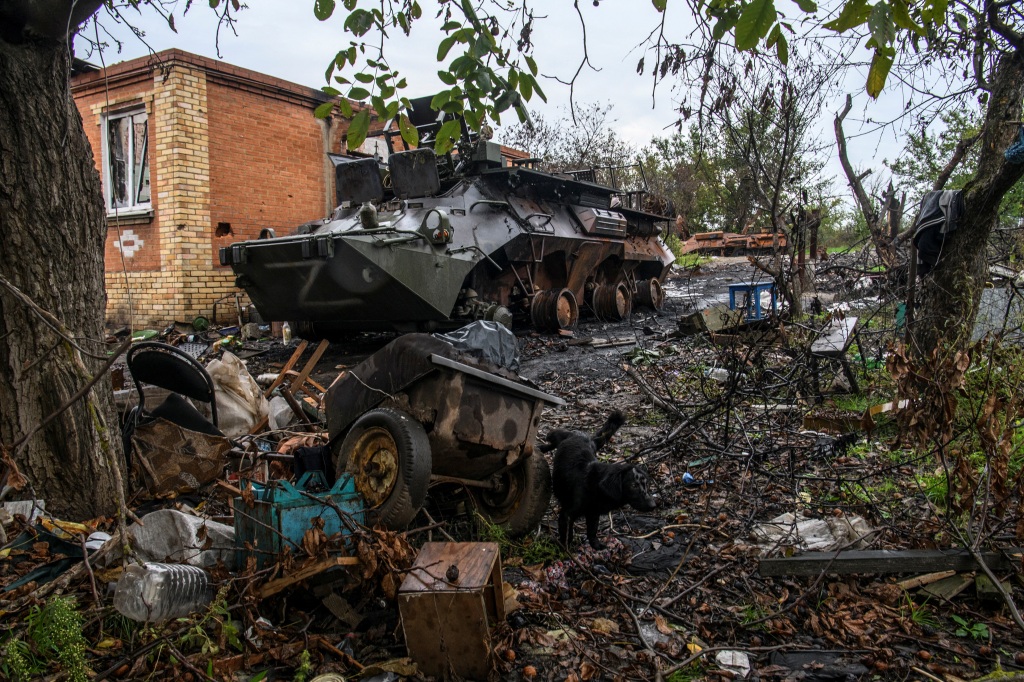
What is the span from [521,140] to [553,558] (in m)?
18.2

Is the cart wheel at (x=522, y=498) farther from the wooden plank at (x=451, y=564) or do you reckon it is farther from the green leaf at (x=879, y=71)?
the green leaf at (x=879, y=71)

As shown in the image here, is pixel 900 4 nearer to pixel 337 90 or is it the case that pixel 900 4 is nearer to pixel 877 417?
pixel 337 90

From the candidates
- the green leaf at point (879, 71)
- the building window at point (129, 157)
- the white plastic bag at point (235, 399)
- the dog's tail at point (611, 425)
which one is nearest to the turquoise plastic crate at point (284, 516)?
the dog's tail at point (611, 425)

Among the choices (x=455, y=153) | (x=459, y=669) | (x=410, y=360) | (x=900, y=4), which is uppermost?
(x=455, y=153)

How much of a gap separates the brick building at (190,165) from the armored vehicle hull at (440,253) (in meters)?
2.58

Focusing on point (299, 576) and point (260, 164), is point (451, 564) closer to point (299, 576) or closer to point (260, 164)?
point (299, 576)

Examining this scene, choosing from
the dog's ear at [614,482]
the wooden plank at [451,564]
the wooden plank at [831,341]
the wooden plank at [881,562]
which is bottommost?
the wooden plank at [881,562]

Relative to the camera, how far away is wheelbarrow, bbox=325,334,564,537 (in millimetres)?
3484

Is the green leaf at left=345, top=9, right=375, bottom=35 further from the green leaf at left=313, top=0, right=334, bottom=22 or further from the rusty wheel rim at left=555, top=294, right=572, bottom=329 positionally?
the rusty wheel rim at left=555, top=294, right=572, bottom=329

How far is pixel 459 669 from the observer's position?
110 inches

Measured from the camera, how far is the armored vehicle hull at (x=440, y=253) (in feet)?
27.2

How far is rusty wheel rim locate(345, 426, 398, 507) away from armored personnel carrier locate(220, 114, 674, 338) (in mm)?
3633

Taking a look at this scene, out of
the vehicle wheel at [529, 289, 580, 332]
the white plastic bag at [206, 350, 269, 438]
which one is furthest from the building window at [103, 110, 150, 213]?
the white plastic bag at [206, 350, 269, 438]

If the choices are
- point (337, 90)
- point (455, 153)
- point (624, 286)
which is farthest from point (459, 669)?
point (624, 286)
